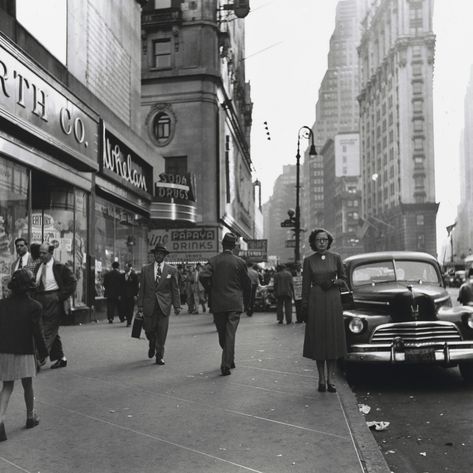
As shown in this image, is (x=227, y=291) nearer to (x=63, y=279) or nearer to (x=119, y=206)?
(x=63, y=279)

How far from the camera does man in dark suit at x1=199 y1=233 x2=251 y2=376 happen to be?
8.53 metres

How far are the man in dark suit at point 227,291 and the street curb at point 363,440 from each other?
206 cm

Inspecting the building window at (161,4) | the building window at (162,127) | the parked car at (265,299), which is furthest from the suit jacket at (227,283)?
the building window at (161,4)

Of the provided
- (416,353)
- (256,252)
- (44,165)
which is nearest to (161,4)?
(256,252)

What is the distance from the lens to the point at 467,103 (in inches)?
5113

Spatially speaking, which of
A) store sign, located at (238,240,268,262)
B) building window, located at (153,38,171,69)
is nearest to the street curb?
store sign, located at (238,240,268,262)

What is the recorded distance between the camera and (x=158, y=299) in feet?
31.7

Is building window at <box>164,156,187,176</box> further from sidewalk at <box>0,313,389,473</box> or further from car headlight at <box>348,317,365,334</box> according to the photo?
car headlight at <box>348,317,365,334</box>

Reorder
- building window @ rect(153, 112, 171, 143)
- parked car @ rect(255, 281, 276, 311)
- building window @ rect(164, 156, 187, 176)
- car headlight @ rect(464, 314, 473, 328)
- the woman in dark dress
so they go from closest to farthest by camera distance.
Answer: the woman in dark dress
car headlight @ rect(464, 314, 473, 328)
parked car @ rect(255, 281, 276, 311)
building window @ rect(164, 156, 187, 176)
building window @ rect(153, 112, 171, 143)

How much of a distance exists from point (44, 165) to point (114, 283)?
Result: 4.54 m

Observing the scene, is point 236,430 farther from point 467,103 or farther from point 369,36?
point 369,36

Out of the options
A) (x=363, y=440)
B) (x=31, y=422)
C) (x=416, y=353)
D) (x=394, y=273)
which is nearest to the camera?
(x=363, y=440)

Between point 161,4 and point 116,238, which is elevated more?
point 161,4

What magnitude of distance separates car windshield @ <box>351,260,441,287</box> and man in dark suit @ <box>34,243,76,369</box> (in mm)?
4326
